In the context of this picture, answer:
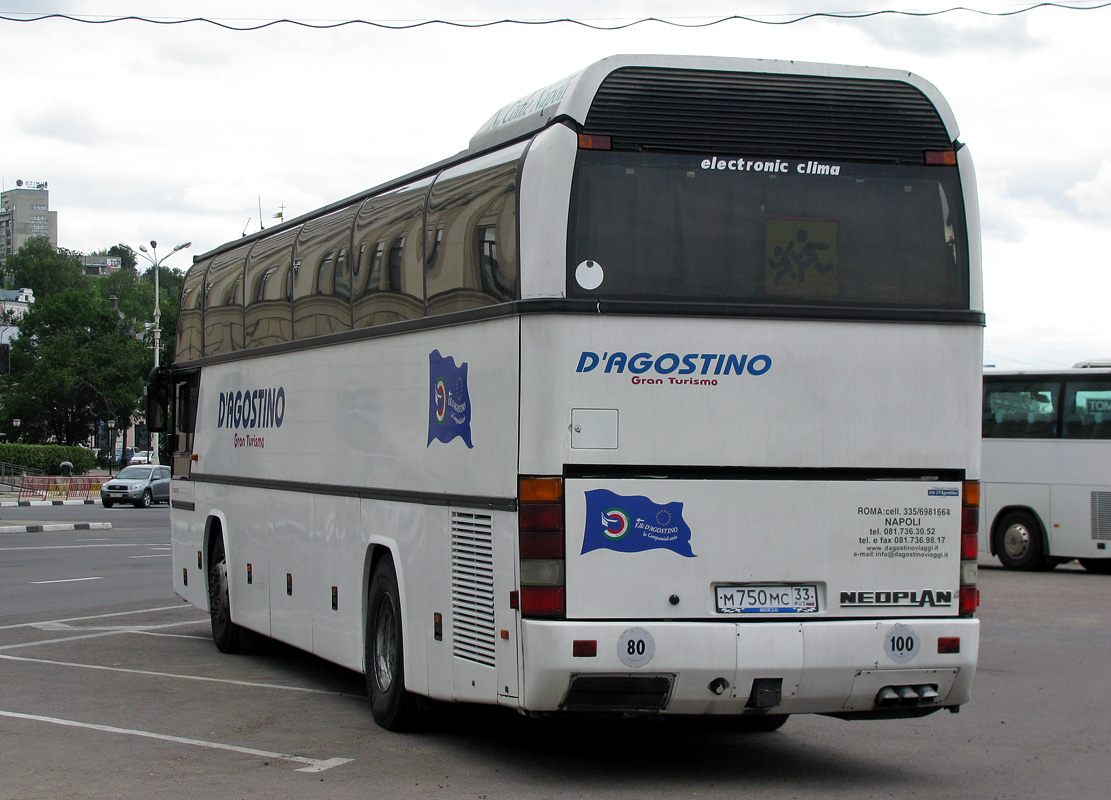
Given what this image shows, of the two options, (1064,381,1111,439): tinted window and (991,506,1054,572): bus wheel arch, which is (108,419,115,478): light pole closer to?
(991,506,1054,572): bus wheel arch

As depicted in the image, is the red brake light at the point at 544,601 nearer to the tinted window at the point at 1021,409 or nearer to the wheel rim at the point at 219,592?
the wheel rim at the point at 219,592

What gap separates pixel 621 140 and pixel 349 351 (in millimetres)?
3238

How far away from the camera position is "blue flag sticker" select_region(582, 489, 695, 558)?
7.36 m

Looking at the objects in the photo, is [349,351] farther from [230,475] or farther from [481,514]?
[230,475]

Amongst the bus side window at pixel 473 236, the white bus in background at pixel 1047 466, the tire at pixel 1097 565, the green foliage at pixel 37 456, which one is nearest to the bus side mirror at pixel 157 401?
the bus side window at pixel 473 236

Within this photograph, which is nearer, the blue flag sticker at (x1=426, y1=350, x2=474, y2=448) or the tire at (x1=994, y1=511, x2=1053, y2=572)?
the blue flag sticker at (x1=426, y1=350, x2=474, y2=448)

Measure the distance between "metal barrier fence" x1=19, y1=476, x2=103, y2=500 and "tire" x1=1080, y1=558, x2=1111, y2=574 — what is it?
4138cm

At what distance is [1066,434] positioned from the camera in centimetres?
2377

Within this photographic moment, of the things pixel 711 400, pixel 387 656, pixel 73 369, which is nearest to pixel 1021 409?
pixel 387 656

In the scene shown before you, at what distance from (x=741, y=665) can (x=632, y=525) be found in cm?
88

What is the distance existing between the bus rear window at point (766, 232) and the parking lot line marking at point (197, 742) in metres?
2.95

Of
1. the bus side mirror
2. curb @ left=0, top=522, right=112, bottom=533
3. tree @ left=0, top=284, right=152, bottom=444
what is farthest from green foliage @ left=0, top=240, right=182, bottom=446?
the bus side mirror

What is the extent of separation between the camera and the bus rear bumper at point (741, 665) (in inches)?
287

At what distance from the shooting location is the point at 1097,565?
83.5ft
